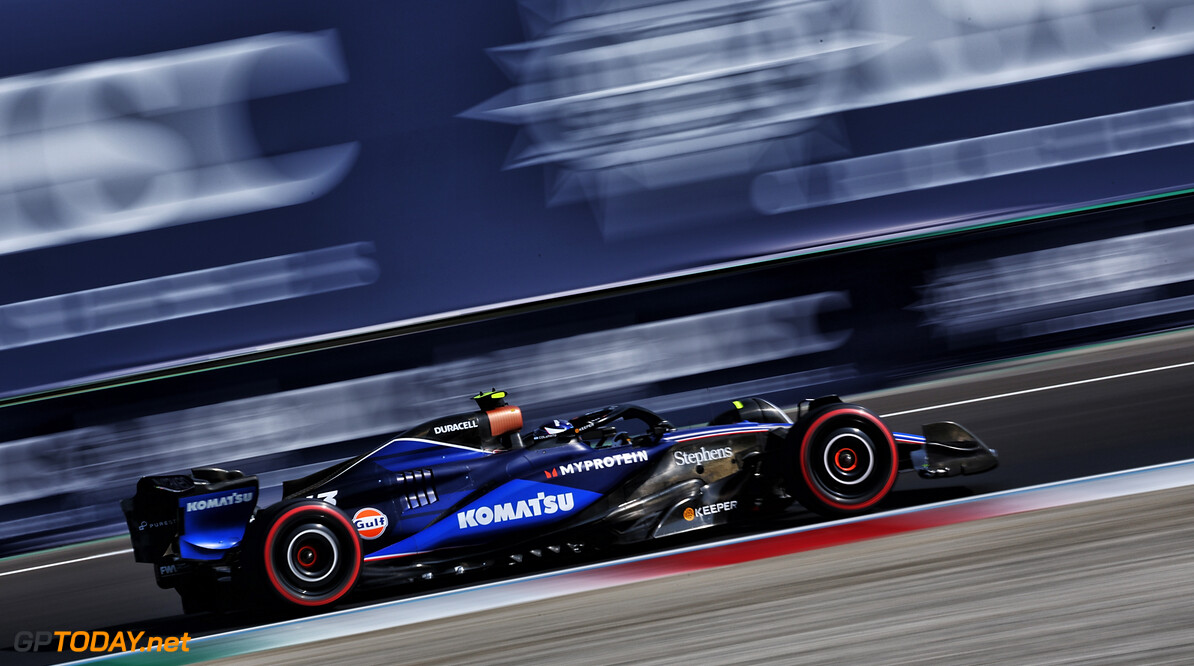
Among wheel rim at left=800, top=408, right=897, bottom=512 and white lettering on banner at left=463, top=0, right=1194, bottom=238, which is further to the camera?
white lettering on banner at left=463, top=0, right=1194, bottom=238

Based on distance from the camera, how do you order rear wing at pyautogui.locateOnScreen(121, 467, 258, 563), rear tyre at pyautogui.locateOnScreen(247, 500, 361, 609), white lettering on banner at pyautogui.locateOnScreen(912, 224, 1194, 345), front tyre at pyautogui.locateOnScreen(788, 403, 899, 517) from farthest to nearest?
white lettering on banner at pyautogui.locateOnScreen(912, 224, 1194, 345) → rear wing at pyautogui.locateOnScreen(121, 467, 258, 563) → front tyre at pyautogui.locateOnScreen(788, 403, 899, 517) → rear tyre at pyautogui.locateOnScreen(247, 500, 361, 609)

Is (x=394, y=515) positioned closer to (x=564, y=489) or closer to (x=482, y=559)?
(x=482, y=559)

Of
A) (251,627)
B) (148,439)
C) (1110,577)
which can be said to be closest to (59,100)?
(148,439)

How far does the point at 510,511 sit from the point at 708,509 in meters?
0.89

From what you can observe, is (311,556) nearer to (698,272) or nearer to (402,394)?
(402,394)

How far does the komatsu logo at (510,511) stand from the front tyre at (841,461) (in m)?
1.08

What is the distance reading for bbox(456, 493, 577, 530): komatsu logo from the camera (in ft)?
16.3

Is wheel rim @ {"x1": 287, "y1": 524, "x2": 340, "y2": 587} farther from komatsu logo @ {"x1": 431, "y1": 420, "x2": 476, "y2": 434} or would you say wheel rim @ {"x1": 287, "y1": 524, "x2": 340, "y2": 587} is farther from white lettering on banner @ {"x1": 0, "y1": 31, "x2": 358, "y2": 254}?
white lettering on banner @ {"x1": 0, "y1": 31, "x2": 358, "y2": 254}

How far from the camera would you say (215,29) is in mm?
7867

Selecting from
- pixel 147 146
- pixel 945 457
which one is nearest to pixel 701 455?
pixel 945 457

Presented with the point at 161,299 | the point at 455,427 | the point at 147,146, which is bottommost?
the point at 455,427

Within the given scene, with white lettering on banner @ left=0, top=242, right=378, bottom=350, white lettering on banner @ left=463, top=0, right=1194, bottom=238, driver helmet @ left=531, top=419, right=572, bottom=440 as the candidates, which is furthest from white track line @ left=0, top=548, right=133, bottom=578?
white lettering on banner @ left=463, top=0, right=1194, bottom=238

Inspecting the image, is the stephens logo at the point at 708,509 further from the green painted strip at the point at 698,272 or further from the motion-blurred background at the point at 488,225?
the green painted strip at the point at 698,272

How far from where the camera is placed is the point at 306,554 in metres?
4.89
